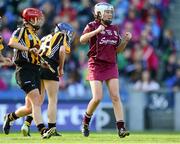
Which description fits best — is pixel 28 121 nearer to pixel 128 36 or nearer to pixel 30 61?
pixel 30 61

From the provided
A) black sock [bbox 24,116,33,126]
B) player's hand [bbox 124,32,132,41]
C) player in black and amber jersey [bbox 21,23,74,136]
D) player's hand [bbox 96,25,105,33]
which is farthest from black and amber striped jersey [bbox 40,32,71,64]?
black sock [bbox 24,116,33,126]

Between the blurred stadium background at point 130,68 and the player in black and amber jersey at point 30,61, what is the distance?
563 cm

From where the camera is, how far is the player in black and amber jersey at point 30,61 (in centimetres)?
1504

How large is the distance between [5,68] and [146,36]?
4.34 metres

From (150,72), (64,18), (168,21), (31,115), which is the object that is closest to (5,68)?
(64,18)

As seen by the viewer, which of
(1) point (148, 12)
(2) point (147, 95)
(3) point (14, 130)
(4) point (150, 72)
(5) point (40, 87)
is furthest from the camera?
(1) point (148, 12)

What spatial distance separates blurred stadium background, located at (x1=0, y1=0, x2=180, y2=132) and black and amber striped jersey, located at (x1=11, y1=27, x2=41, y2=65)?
18.7 feet

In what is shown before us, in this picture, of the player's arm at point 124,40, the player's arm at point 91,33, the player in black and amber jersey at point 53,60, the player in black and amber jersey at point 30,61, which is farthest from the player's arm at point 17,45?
the player's arm at point 124,40

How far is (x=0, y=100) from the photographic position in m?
21.5

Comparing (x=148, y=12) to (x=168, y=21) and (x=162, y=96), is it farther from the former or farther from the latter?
(x=162, y=96)

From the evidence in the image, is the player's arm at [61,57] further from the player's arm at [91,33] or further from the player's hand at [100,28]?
the player's hand at [100,28]

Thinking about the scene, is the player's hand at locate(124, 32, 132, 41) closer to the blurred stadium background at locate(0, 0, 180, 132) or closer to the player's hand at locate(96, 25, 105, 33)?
the player's hand at locate(96, 25, 105, 33)

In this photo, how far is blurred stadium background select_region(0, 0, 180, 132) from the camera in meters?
21.6

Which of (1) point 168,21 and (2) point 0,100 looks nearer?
(2) point 0,100
